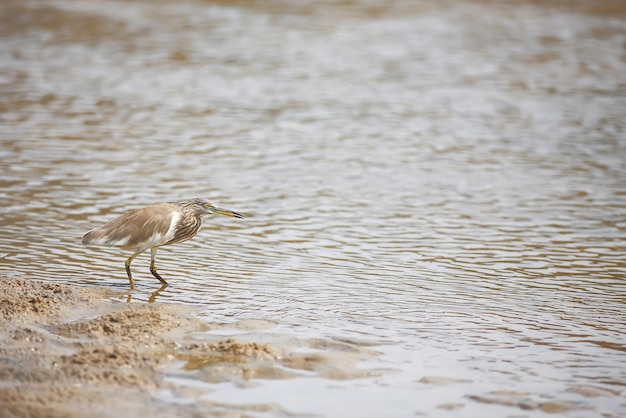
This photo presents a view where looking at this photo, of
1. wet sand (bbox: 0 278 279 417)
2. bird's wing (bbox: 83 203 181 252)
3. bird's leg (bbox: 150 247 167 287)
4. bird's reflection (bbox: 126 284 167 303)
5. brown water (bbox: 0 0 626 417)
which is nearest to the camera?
wet sand (bbox: 0 278 279 417)

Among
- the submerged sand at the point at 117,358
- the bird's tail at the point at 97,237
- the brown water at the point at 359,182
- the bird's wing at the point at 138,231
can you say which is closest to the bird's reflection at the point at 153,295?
the brown water at the point at 359,182

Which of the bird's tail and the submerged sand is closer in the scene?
the submerged sand

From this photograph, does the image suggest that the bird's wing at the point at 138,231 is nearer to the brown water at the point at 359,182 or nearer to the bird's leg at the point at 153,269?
the bird's leg at the point at 153,269

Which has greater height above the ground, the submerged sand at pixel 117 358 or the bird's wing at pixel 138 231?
the bird's wing at pixel 138 231

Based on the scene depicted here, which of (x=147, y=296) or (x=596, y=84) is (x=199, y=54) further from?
(x=147, y=296)

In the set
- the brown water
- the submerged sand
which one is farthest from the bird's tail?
the submerged sand

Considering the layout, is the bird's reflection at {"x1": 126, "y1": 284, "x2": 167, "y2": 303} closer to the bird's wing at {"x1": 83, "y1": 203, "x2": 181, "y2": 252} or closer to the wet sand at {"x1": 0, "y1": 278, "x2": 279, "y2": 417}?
the wet sand at {"x1": 0, "y1": 278, "x2": 279, "y2": 417}

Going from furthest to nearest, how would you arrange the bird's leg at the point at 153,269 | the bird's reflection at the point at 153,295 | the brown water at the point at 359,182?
the bird's leg at the point at 153,269
the bird's reflection at the point at 153,295
the brown water at the point at 359,182

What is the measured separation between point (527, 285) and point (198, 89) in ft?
30.0

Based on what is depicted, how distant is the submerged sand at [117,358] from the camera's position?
5312mm

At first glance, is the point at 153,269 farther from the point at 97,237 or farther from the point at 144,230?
the point at 97,237

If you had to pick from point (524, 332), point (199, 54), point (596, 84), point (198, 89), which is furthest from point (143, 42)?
point (524, 332)

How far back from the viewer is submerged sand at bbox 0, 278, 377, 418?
5.31m

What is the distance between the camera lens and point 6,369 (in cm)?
564
